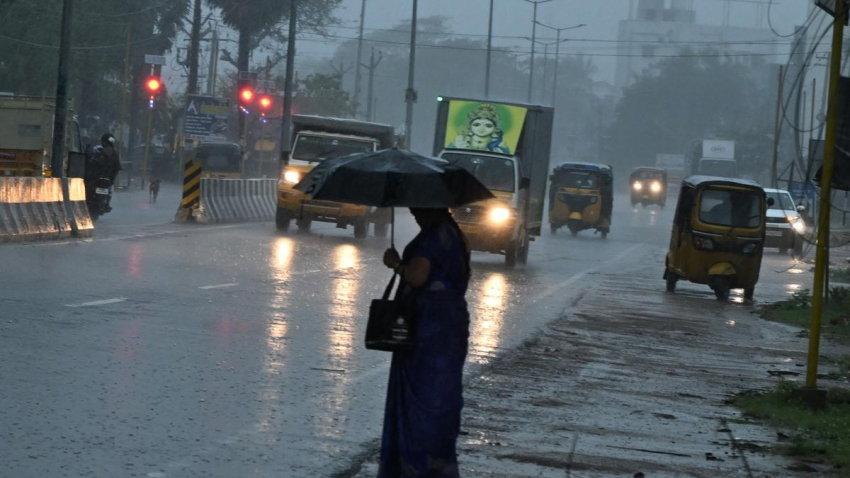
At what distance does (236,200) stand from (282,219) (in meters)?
3.48

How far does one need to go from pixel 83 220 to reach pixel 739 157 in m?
95.1

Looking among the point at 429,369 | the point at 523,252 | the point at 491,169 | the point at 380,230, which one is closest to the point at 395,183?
the point at 429,369

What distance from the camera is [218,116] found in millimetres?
46594

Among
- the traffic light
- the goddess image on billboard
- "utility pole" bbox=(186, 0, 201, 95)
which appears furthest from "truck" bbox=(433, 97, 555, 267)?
"utility pole" bbox=(186, 0, 201, 95)

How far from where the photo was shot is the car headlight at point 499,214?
25.6 m

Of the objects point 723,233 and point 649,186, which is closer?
point 723,233

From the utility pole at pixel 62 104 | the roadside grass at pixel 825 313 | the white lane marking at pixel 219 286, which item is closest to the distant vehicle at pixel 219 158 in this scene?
the utility pole at pixel 62 104

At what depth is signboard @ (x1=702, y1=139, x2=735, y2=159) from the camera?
303 ft

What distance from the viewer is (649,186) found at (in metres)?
81.9

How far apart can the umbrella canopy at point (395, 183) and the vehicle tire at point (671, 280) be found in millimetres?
16845

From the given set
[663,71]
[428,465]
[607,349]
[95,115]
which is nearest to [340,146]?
[607,349]

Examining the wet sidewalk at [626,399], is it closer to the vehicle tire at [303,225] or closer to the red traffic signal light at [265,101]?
the vehicle tire at [303,225]

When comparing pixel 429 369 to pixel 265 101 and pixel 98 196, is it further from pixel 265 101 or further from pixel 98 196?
pixel 265 101

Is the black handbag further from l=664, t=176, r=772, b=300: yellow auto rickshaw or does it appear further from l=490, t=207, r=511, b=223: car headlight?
l=490, t=207, r=511, b=223: car headlight
